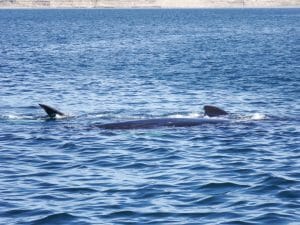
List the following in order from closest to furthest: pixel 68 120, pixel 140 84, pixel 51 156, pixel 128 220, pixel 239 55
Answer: pixel 128 220, pixel 51 156, pixel 68 120, pixel 140 84, pixel 239 55

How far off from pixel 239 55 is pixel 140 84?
3148 centimetres

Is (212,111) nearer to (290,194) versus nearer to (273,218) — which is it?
(290,194)

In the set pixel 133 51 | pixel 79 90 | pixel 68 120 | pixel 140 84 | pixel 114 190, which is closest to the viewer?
pixel 114 190

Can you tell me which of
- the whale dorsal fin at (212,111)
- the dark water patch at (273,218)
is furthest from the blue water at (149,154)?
the whale dorsal fin at (212,111)

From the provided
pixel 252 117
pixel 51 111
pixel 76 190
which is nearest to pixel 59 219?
pixel 76 190

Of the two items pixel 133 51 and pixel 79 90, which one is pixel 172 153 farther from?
pixel 133 51

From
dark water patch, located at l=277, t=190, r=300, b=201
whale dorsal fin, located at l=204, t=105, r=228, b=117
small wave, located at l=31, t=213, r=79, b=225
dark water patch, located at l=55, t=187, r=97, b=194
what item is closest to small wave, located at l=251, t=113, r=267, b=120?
whale dorsal fin, located at l=204, t=105, r=228, b=117

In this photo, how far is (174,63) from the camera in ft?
214

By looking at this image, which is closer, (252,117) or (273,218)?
(273,218)

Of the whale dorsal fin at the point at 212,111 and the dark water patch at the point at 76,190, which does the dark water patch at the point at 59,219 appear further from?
the whale dorsal fin at the point at 212,111

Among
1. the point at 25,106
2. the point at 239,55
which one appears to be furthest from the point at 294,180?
the point at 239,55

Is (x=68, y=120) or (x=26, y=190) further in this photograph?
(x=68, y=120)

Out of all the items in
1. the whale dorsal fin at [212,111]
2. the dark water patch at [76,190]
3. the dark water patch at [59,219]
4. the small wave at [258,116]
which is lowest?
the small wave at [258,116]

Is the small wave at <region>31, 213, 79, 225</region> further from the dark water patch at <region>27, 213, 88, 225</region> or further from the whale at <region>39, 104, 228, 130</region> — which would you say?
the whale at <region>39, 104, 228, 130</region>
